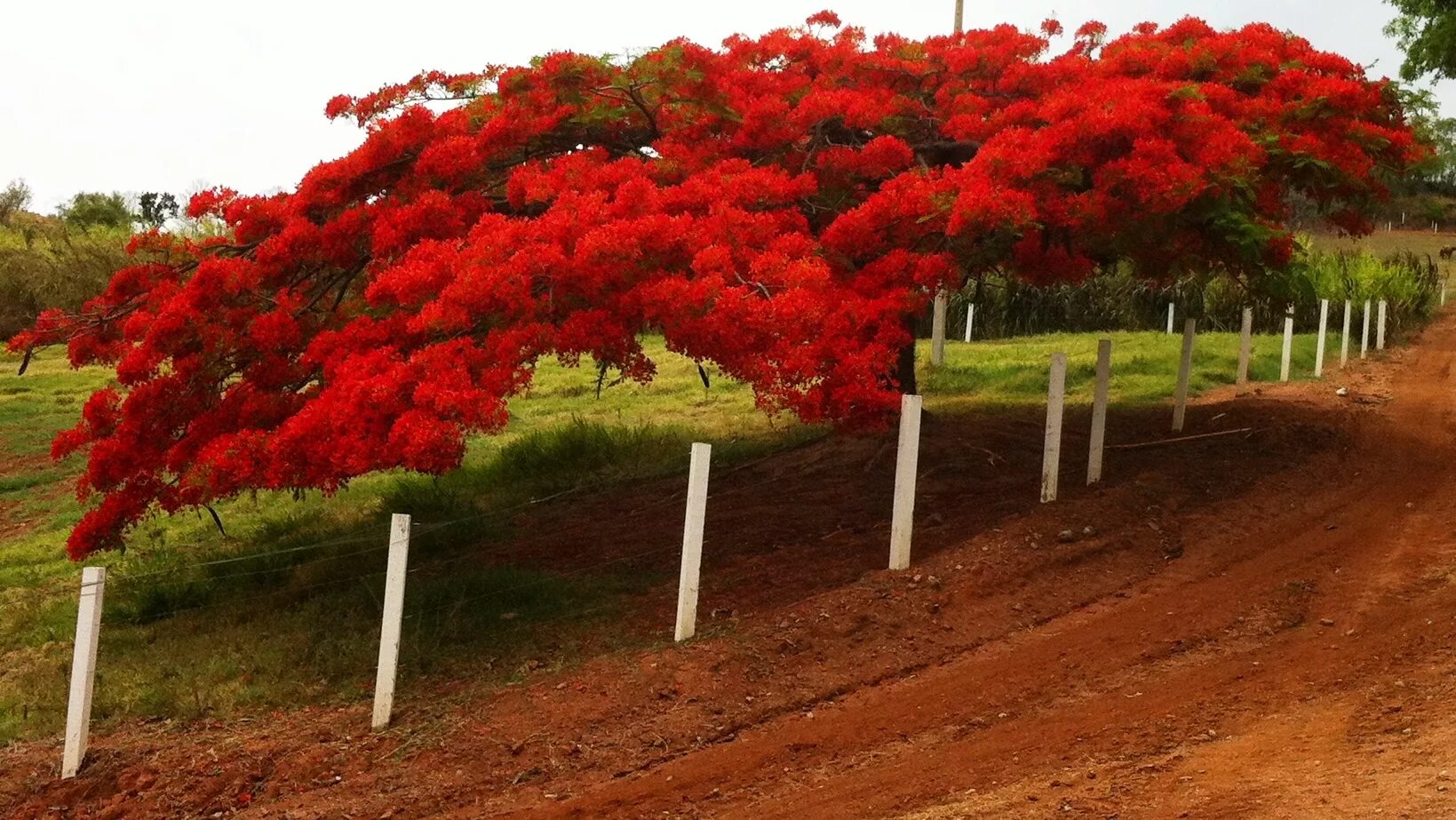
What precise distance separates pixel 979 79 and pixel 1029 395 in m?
4.90

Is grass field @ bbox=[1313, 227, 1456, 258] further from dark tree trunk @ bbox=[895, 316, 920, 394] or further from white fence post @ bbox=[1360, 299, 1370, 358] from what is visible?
dark tree trunk @ bbox=[895, 316, 920, 394]

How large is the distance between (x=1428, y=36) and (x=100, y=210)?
3631 cm

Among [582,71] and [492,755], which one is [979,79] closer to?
[582,71]

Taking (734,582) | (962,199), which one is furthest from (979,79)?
(734,582)

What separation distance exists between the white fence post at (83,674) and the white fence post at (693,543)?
10.7 ft

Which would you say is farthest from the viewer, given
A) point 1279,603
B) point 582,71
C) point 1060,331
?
point 1060,331

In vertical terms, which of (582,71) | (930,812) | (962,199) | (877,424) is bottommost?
(930,812)

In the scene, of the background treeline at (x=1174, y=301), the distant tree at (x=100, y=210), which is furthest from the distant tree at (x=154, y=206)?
the background treeline at (x=1174, y=301)

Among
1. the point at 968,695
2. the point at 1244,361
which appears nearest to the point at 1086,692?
the point at 968,695

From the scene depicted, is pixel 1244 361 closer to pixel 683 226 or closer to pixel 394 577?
pixel 683 226

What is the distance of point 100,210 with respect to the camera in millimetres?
40156

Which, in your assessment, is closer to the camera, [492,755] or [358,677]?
[492,755]

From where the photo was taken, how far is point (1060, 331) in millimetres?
23938

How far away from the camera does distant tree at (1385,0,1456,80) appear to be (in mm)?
18203
